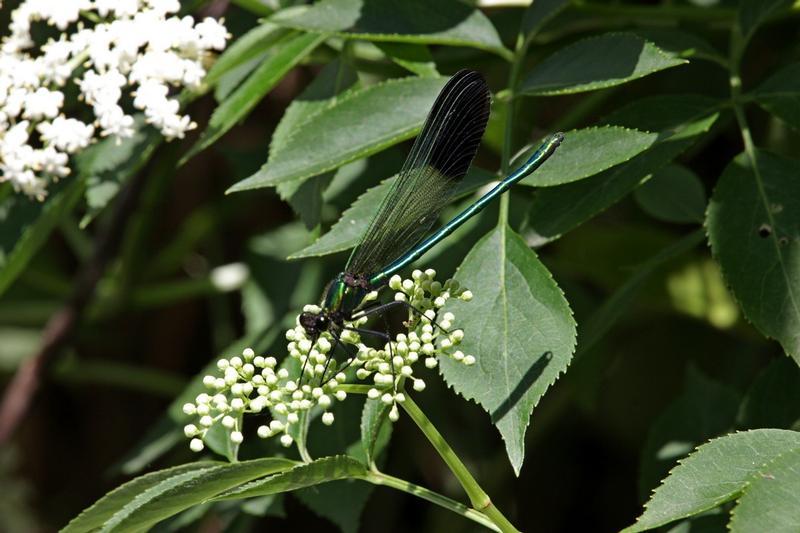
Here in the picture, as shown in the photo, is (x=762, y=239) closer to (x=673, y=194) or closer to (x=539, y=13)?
(x=673, y=194)

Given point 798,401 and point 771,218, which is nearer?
point 771,218

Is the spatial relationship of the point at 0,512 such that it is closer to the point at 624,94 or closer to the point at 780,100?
the point at 624,94

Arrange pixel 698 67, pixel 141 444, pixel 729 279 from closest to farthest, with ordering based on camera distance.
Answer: pixel 729 279 → pixel 141 444 → pixel 698 67

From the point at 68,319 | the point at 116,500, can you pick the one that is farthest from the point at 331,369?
the point at 68,319

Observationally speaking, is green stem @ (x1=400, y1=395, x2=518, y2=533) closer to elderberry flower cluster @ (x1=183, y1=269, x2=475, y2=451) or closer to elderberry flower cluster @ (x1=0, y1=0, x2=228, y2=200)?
elderberry flower cluster @ (x1=183, y1=269, x2=475, y2=451)

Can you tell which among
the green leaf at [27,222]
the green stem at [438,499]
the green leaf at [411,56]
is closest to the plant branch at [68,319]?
the green leaf at [27,222]

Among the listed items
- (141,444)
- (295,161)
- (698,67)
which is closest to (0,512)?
(141,444)
